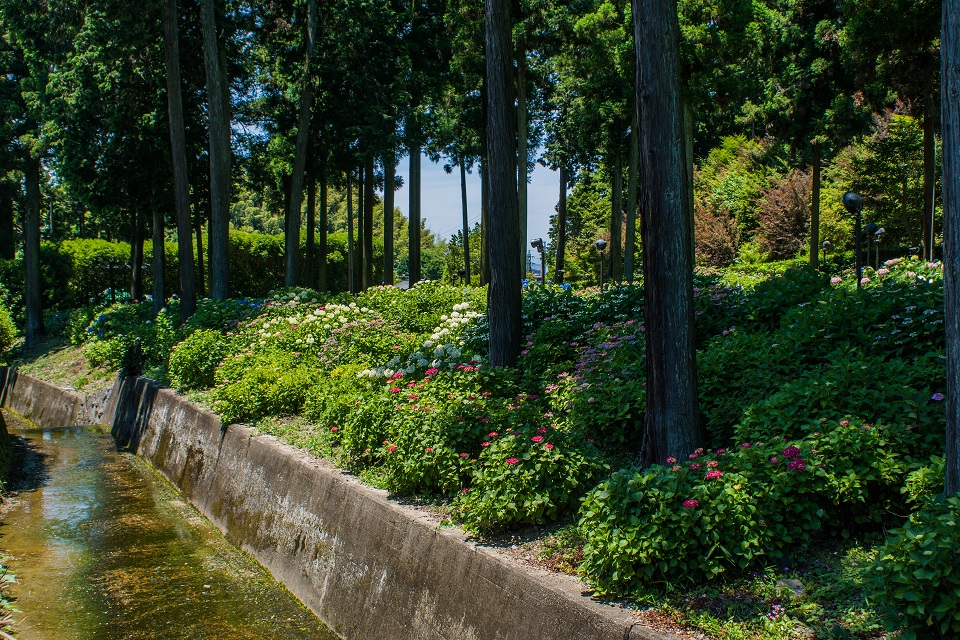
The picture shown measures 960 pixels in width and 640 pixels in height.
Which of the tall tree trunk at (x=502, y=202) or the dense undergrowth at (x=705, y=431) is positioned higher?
the tall tree trunk at (x=502, y=202)

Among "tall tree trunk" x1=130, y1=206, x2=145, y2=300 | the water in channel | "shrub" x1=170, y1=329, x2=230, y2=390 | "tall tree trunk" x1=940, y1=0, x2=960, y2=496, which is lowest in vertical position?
the water in channel

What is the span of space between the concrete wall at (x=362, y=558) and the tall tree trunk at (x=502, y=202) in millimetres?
2544

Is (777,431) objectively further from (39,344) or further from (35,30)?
(39,344)

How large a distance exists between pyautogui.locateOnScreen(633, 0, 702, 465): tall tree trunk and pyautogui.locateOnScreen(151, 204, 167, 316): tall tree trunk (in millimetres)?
16538

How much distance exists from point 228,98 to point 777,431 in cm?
1949

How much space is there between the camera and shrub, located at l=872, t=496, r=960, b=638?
9.44 feet

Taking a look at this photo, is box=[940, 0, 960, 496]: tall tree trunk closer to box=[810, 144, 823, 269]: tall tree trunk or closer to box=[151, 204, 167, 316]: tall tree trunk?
box=[151, 204, 167, 316]: tall tree trunk

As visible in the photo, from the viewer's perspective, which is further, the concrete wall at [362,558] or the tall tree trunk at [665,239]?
the tall tree trunk at [665,239]

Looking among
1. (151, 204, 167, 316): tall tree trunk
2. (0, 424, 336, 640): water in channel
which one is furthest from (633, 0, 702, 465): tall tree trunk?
(151, 204, 167, 316): tall tree trunk

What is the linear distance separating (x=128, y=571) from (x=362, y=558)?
2.84 meters

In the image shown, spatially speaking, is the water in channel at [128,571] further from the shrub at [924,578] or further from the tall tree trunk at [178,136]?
the tall tree trunk at [178,136]

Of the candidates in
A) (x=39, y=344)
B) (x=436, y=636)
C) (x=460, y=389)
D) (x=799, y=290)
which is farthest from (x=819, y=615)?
(x=39, y=344)

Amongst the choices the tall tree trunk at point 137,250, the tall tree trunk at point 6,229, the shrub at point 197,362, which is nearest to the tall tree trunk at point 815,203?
the shrub at point 197,362

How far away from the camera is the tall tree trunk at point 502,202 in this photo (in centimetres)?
835
